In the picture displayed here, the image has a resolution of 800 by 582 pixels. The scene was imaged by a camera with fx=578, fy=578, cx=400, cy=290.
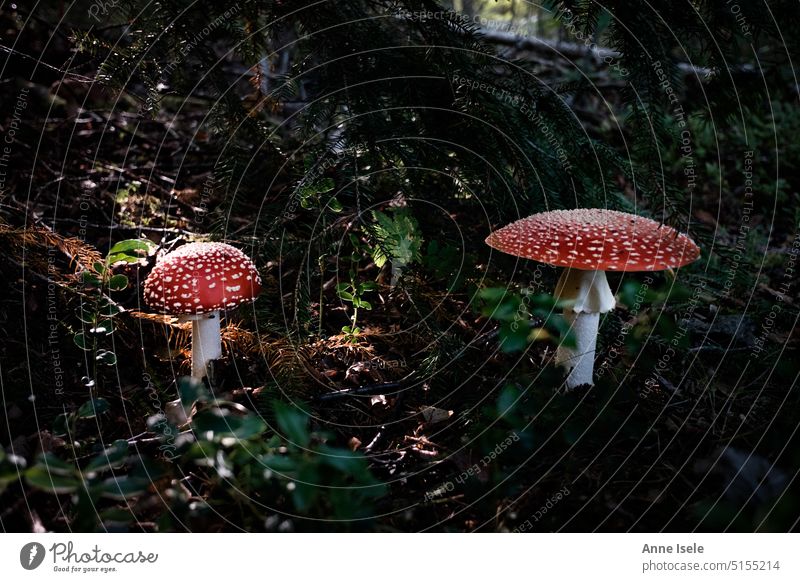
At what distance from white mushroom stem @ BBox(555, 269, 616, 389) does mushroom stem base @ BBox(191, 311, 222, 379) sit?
165 cm

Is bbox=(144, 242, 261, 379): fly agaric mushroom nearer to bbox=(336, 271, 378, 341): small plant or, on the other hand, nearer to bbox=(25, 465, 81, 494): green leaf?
bbox=(336, 271, 378, 341): small plant

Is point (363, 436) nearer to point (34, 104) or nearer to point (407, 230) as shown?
point (407, 230)

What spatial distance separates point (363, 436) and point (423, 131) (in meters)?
1.38

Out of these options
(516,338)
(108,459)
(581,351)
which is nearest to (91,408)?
(108,459)

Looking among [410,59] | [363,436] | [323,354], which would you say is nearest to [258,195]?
[323,354]

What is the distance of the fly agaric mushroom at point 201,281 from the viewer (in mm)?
2549

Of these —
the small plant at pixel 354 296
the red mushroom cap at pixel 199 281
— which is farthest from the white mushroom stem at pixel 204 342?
the small plant at pixel 354 296

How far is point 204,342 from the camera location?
2.81 meters

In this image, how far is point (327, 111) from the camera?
254cm

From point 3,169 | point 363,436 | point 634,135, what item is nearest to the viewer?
point 634,135

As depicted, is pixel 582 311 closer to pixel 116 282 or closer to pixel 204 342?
pixel 204 342

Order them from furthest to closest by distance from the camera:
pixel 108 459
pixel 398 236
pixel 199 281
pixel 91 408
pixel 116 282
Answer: pixel 116 282
pixel 398 236
pixel 199 281
pixel 91 408
pixel 108 459

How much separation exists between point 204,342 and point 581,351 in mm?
1820

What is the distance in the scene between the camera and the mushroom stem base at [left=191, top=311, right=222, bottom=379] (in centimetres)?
280
